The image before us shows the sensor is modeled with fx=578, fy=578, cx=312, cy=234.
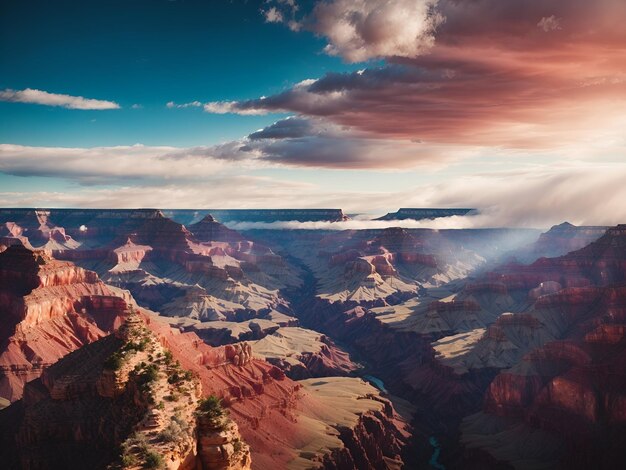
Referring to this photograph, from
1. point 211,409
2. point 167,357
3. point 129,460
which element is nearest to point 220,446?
point 211,409

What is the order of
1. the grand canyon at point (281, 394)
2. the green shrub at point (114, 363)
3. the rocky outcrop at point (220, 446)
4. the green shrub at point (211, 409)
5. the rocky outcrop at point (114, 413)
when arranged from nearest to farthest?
the rocky outcrop at point (220, 446) < the rocky outcrop at point (114, 413) < the green shrub at point (211, 409) < the grand canyon at point (281, 394) < the green shrub at point (114, 363)

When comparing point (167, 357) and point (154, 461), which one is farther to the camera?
point (167, 357)

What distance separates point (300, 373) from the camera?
18150 centimetres

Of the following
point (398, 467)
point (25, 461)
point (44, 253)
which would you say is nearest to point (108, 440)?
point (25, 461)

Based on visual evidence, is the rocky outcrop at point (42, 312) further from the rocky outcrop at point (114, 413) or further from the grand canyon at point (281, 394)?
the rocky outcrop at point (114, 413)

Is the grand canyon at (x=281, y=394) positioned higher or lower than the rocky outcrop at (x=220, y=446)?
lower

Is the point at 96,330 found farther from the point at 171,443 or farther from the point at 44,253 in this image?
the point at 171,443

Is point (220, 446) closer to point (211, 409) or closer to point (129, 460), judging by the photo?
point (211, 409)

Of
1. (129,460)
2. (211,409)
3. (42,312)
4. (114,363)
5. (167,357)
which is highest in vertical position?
(211,409)

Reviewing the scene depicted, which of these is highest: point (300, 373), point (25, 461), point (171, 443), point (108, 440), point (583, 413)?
point (171, 443)

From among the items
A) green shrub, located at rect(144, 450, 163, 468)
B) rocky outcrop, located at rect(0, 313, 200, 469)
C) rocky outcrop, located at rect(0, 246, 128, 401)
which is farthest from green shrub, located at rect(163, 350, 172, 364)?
rocky outcrop, located at rect(0, 246, 128, 401)

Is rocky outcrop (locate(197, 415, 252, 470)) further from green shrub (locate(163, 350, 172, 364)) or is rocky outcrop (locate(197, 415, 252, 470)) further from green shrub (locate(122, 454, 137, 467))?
green shrub (locate(163, 350, 172, 364))

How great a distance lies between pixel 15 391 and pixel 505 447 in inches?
4039

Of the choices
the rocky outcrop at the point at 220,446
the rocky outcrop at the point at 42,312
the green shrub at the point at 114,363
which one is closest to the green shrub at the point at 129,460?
the rocky outcrop at the point at 220,446
